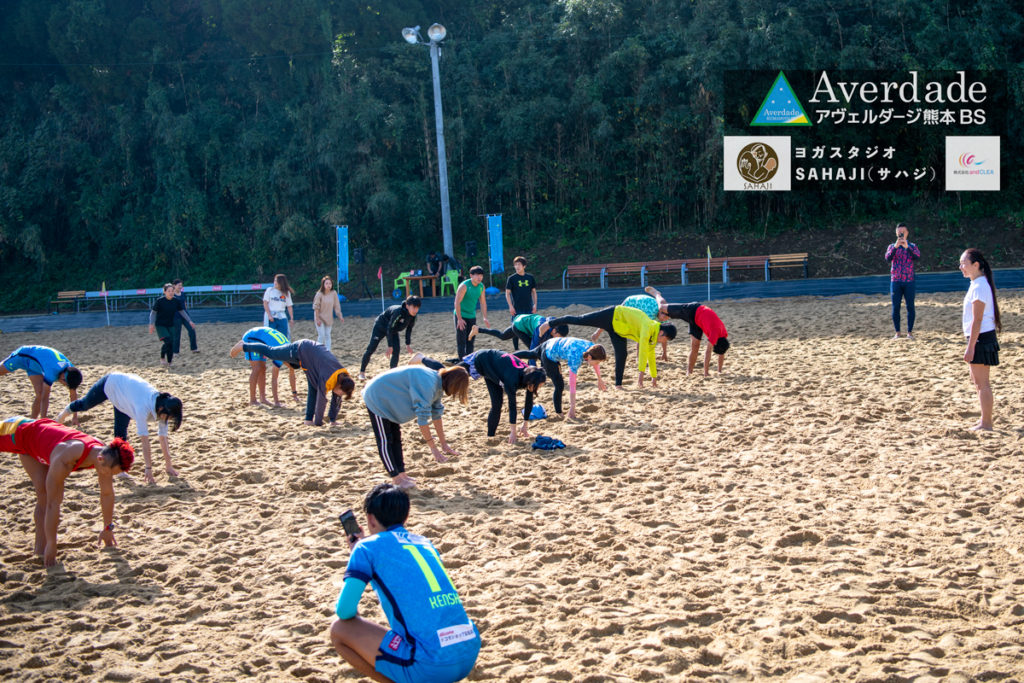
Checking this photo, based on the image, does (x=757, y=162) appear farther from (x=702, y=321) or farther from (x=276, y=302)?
(x=276, y=302)

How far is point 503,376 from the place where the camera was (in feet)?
23.2

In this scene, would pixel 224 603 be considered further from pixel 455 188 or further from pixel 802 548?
pixel 455 188

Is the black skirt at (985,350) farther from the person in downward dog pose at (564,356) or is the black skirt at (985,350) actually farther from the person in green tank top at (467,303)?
the person in green tank top at (467,303)

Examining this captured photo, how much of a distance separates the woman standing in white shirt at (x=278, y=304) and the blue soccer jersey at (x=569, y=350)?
4.70 meters

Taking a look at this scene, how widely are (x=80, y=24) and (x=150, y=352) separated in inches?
842

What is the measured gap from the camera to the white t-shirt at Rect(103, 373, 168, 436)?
246 inches

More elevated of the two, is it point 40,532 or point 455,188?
point 455,188

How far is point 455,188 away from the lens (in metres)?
28.4

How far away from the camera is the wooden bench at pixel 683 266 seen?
859 inches

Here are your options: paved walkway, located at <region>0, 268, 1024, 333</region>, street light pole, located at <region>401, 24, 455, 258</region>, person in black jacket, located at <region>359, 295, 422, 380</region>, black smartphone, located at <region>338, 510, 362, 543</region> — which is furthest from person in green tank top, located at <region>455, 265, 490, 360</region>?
street light pole, located at <region>401, 24, 455, 258</region>

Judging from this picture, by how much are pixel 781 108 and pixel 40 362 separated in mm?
22429

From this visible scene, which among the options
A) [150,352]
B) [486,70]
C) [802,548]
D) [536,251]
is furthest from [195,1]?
[802,548]

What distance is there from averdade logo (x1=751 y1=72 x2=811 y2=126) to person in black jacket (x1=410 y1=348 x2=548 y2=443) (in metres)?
20.4

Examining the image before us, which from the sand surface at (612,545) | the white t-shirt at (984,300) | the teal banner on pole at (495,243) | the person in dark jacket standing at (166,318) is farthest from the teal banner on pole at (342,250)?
the white t-shirt at (984,300)
